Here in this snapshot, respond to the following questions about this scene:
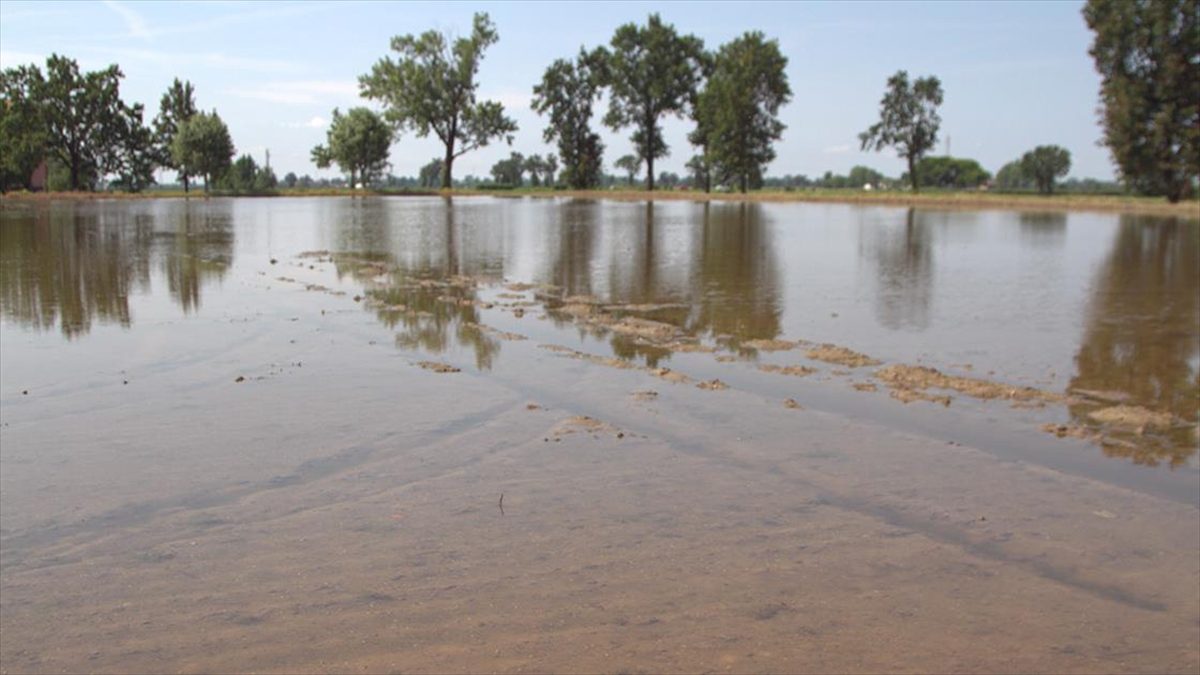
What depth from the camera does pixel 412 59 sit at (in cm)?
8856

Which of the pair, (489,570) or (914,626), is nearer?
(914,626)

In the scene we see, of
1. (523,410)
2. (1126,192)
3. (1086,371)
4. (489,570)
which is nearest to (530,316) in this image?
(523,410)

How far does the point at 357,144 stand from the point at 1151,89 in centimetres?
7378

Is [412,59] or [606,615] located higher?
[412,59]

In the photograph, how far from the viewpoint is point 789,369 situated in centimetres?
952

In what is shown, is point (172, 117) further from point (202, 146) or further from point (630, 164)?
point (630, 164)

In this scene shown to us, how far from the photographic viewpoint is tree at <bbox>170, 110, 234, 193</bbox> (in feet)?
289

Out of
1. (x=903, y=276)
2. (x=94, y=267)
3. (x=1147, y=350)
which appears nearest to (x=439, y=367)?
(x=1147, y=350)

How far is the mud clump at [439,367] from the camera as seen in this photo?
30.9 ft

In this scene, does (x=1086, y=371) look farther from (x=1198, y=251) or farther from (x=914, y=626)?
(x=1198, y=251)

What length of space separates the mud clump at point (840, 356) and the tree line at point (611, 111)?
62704 mm

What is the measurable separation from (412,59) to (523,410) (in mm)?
86954

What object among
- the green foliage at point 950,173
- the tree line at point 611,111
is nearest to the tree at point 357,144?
the tree line at point 611,111

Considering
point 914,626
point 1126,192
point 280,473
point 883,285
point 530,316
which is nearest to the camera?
point 914,626
